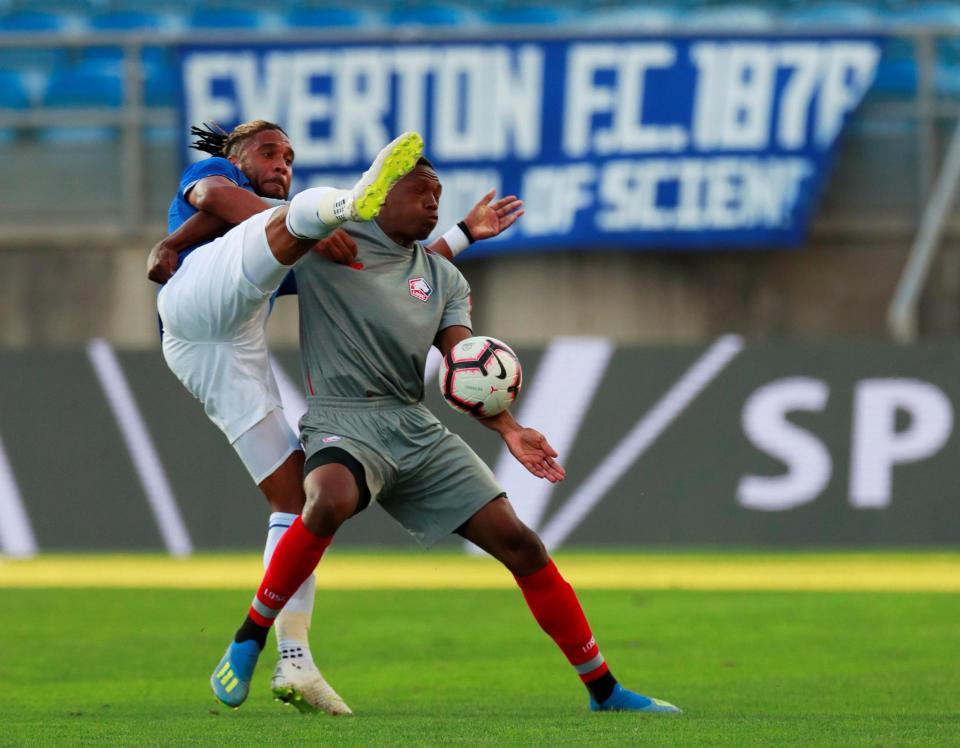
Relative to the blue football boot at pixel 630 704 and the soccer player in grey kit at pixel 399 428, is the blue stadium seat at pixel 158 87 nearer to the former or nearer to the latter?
the soccer player in grey kit at pixel 399 428

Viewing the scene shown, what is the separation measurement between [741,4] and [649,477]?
18.5ft

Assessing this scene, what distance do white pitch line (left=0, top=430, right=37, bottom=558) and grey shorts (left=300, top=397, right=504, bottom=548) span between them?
25.2 feet

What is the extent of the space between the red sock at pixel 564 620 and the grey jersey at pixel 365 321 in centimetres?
74

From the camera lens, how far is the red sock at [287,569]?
5.50 meters

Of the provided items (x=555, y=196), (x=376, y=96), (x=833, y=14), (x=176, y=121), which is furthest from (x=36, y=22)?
(x=833, y=14)

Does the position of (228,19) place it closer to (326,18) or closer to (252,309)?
(326,18)

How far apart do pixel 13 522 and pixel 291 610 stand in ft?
25.0

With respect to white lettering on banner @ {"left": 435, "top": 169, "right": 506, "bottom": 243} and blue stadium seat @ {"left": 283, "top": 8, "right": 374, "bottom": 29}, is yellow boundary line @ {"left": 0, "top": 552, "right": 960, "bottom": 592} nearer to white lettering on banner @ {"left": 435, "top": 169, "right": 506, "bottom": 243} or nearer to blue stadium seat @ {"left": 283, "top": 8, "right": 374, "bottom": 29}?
white lettering on banner @ {"left": 435, "top": 169, "right": 506, "bottom": 243}

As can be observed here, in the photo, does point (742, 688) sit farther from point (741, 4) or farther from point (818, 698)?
point (741, 4)

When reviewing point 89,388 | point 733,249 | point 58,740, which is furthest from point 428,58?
point 58,740

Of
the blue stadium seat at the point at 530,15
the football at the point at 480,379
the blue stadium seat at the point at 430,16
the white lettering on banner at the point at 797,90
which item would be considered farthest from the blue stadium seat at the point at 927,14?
the football at the point at 480,379

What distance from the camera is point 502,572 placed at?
39.0 feet

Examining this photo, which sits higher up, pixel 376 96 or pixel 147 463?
pixel 376 96

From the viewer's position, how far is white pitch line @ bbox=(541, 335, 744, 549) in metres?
12.9
